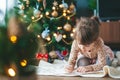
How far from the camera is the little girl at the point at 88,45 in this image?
183 cm

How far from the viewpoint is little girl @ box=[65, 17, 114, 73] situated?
5.99 ft

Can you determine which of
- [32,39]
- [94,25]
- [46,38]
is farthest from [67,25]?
[32,39]

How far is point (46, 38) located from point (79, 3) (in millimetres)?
1031

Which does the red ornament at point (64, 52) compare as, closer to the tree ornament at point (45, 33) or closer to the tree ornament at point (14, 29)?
the tree ornament at point (45, 33)

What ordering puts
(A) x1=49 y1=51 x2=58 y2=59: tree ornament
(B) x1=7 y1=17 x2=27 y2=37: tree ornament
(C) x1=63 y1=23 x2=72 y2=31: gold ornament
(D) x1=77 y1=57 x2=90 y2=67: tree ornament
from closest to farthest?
(B) x1=7 y1=17 x2=27 y2=37: tree ornament < (D) x1=77 y1=57 x2=90 y2=67: tree ornament < (A) x1=49 y1=51 x2=58 y2=59: tree ornament < (C) x1=63 y1=23 x2=72 y2=31: gold ornament

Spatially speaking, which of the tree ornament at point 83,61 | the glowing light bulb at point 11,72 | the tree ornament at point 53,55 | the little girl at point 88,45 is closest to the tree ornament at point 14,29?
the glowing light bulb at point 11,72

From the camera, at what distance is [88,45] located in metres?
1.88

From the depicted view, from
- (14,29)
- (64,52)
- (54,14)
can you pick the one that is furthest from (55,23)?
(14,29)

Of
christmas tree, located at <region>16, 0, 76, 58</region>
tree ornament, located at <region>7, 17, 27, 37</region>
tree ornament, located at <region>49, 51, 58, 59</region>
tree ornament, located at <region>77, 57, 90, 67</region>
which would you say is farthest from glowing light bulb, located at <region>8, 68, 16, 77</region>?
christmas tree, located at <region>16, 0, 76, 58</region>

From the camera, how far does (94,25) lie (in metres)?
1.87

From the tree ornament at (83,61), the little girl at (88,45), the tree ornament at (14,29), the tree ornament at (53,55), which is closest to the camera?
the tree ornament at (14,29)

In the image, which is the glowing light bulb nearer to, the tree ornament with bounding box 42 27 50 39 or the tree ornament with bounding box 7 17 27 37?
the tree ornament with bounding box 7 17 27 37

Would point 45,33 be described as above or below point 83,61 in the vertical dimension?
above

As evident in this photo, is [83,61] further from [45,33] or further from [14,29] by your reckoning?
[14,29]
